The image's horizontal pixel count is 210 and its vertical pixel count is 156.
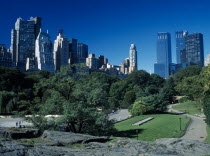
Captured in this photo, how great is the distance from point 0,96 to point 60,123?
29346 mm

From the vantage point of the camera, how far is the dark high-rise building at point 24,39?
160750mm

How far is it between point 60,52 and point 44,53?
17.7 m

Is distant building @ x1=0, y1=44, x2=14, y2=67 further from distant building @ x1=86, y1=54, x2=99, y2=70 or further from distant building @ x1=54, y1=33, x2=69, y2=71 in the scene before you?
distant building @ x1=86, y1=54, x2=99, y2=70

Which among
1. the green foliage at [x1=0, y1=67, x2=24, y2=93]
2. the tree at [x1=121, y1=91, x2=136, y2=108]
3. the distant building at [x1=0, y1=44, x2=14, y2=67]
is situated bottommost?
the tree at [x1=121, y1=91, x2=136, y2=108]

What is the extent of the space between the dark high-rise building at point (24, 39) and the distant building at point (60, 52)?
16947 mm

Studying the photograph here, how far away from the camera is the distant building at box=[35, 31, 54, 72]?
152 m

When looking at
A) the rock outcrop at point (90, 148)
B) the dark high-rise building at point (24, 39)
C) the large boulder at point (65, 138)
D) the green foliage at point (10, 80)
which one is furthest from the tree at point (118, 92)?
the dark high-rise building at point (24, 39)

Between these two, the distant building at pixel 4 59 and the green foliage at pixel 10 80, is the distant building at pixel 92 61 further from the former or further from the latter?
the green foliage at pixel 10 80

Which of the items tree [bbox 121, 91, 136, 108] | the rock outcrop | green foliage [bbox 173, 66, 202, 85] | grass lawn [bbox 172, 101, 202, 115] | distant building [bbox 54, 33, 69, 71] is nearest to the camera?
the rock outcrop

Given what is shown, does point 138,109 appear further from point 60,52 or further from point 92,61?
point 92,61

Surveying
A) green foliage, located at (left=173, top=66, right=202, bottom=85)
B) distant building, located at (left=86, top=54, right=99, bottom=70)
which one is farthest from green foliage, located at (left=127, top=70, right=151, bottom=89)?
distant building, located at (left=86, top=54, right=99, bottom=70)

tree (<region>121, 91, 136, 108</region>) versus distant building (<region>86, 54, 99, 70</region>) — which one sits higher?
distant building (<region>86, 54, 99, 70</region>)

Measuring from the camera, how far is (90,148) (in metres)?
7.45

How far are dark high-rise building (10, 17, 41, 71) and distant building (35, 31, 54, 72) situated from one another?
5.75 metres
